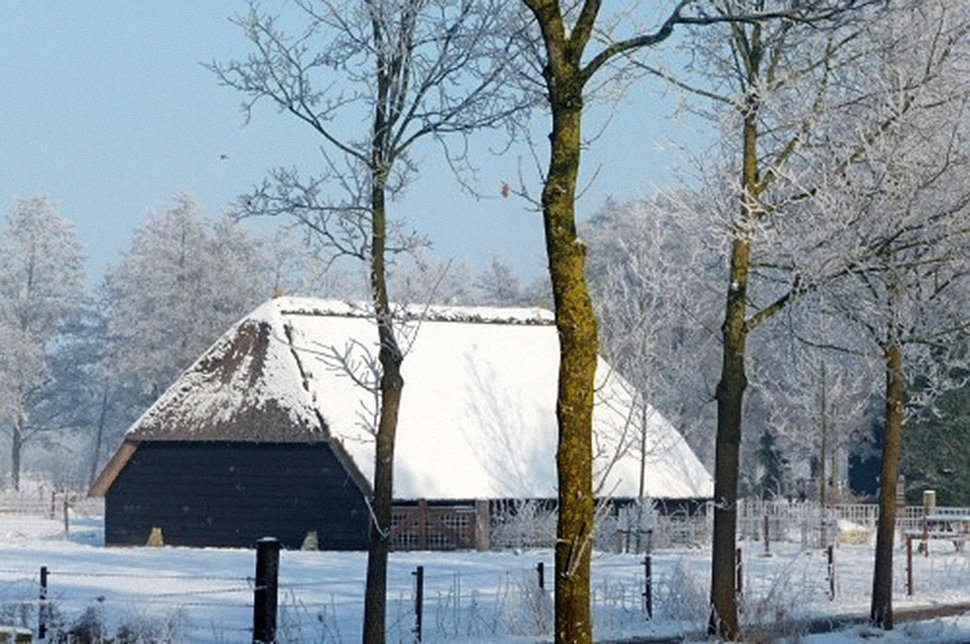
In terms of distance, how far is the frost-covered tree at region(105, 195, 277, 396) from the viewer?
224 feet

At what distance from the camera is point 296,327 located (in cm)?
4353

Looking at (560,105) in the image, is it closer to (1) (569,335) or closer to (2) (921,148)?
(1) (569,335)

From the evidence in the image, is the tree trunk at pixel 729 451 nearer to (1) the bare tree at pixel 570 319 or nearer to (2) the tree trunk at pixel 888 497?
(2) the tree trunk at pixel 888 497

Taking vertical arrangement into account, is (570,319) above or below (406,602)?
above

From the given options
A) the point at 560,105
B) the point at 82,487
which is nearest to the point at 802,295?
the point at 560,105

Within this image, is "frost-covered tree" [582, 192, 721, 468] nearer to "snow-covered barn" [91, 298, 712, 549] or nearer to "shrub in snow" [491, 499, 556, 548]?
"snow-covered barn" [91, 298, 712, 549]

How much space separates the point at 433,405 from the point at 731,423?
A: 24.2 meters

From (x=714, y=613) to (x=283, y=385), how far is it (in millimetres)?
22867

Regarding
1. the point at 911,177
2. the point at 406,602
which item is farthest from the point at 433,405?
the point at 911,177

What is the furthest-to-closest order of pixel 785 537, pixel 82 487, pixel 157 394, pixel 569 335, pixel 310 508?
pixel 82 487
pixel 157 394
pixel 785 537
pixel 310 508
pixel 569 335

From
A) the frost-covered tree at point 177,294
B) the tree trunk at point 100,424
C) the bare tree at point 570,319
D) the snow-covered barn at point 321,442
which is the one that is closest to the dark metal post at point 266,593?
the bare tree at point 570,319

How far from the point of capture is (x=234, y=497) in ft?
130

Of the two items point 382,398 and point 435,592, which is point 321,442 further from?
point 382,398

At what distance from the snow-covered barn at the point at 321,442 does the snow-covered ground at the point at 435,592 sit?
1.51 meters
